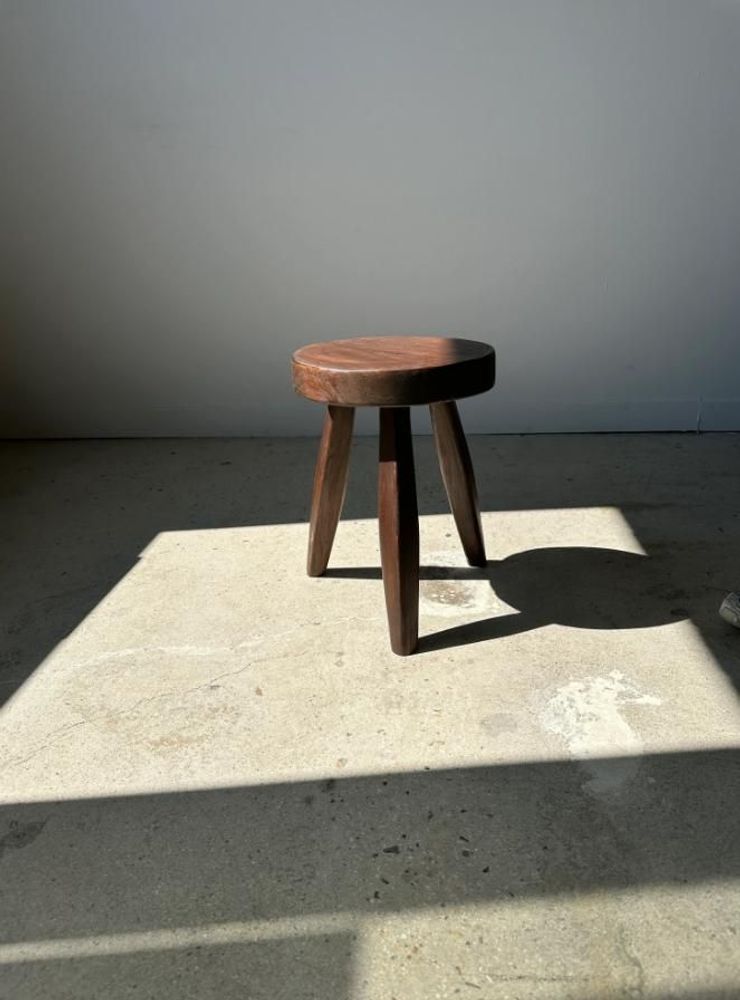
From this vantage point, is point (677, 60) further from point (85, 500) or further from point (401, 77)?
point (85, 500)

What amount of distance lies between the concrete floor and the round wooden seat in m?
0.46

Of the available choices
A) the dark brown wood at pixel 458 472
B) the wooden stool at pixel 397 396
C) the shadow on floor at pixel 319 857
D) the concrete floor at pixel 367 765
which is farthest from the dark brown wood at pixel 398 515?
Answer: the shadow on floor at pixel 319 857

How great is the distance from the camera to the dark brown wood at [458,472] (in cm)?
169

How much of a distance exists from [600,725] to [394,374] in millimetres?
644

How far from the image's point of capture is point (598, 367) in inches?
111

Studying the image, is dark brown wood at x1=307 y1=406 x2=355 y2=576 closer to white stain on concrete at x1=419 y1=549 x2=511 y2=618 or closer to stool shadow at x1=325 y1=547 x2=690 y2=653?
stool shadow at x1=325 y1=547 x2=690 y2=653

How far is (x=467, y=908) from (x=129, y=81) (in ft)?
8.31

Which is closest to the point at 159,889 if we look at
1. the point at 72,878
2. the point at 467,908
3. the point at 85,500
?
the point at 72,878

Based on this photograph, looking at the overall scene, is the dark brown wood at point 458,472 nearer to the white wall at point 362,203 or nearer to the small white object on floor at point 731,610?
the small white object on floor at point 731,610

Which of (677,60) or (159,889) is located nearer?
(159,889)

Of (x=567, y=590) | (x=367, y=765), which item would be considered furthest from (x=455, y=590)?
(x=367, y=765)

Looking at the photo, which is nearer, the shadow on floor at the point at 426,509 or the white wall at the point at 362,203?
the shadow on floor at the point at 426,509

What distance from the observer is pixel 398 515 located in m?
1.46

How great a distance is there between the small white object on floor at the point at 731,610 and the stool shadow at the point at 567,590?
7 cm
